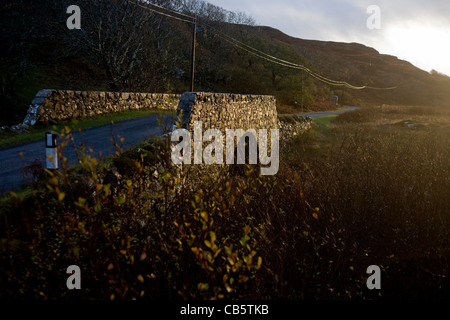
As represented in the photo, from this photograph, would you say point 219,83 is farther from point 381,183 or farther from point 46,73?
point 381,183

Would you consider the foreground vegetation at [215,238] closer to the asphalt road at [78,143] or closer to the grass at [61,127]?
the asphalt road at [78,143]

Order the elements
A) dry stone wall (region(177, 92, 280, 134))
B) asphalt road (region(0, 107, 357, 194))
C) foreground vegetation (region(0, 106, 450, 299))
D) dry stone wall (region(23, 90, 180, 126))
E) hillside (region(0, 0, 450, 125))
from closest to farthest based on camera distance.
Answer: foreground vegetation (region(0, 106, 450, 299)) < asphalt road (region(0, 107, 357, 194)) < dry stone wall (region(177, 92, 280, 134)) < dry stone wall (region(23, 90, 180, 126)) < hillside (region(0, 0, 450, 125))

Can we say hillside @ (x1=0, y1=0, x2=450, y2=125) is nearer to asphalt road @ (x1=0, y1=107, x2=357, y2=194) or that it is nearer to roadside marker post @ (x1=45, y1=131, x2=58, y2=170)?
asphalt road @ (x1=0, y1=107, x2=357, y2=194)

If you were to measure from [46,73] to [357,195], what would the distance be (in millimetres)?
22015

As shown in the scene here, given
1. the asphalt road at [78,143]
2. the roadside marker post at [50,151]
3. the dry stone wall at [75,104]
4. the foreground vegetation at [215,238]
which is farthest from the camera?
the dry stone wall at [75,104]

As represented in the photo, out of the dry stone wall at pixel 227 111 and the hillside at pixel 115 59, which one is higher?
the hillside at pixel 115 59

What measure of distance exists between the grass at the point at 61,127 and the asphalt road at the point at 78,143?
34cm

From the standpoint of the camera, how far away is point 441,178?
5.90 metres

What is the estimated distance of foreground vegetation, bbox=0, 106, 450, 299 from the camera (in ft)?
9.95

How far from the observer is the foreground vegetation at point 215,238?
3033 mm

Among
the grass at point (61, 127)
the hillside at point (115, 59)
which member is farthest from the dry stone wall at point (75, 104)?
the hillside at point (115, 59)

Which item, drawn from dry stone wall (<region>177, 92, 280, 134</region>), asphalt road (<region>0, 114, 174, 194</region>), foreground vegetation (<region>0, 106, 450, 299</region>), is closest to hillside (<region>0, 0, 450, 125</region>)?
dry stone wall (<region>177, 92, 280, 134</region>)
